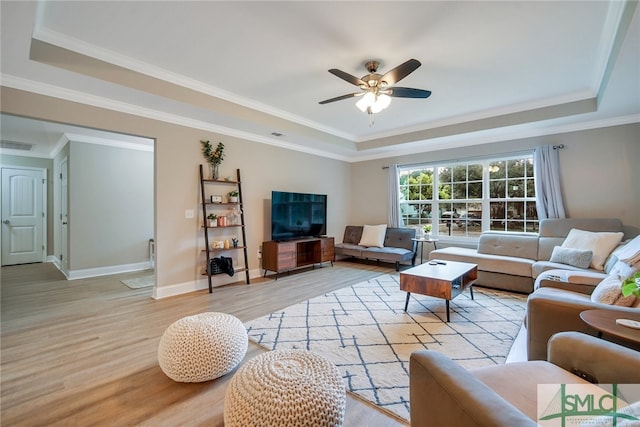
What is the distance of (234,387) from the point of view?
4.66 feet

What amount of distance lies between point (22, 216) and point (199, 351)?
7039 millimetres

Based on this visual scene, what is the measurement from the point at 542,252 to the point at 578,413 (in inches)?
152

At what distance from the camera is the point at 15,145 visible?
5.49 meters

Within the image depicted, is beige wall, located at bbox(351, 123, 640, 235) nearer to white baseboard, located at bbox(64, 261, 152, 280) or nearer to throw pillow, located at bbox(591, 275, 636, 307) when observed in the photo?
throw pillow, located at bbox(591, 275, 636, 307)

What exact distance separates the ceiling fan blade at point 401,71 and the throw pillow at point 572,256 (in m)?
3.13

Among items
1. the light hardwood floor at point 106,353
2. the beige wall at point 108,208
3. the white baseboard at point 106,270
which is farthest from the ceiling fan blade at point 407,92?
the white baseboard at point 106,270

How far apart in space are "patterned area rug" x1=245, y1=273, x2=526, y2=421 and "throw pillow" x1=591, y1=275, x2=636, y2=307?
0.79 metres

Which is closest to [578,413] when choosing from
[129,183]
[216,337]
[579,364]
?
[579,364]

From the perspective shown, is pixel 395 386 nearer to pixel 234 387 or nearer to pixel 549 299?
pixel 234 387

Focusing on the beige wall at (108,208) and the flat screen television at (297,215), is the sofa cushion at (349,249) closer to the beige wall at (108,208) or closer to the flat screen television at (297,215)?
the flat screen television at (297,215)

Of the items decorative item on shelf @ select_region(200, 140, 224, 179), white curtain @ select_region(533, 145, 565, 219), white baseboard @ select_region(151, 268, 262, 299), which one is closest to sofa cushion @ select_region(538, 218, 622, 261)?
white curtain @ select_region(533, 145, 565, 219)

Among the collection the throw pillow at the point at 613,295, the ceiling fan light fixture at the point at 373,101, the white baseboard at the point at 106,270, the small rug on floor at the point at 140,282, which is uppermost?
the ceiling fan light fixture at the point at 373,101

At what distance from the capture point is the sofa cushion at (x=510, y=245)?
412cm

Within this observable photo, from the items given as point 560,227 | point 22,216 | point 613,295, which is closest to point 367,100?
point 613,295
